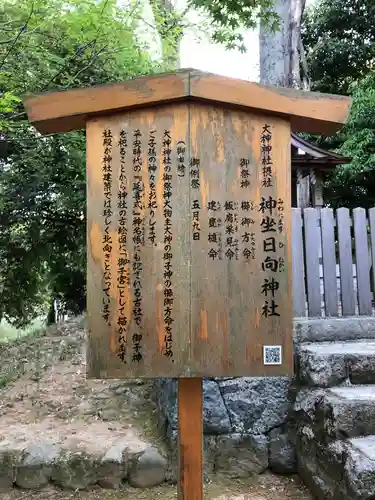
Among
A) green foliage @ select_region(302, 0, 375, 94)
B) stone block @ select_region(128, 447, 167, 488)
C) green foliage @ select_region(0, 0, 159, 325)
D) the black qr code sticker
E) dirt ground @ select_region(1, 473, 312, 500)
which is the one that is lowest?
dirt ground @ select_region(1, 473, 312, 500)

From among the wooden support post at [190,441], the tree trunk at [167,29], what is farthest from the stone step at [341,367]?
the tree trunk at [167,29]

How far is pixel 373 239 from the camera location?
14.9ft

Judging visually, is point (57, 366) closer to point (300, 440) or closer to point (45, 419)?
point (45, 419)

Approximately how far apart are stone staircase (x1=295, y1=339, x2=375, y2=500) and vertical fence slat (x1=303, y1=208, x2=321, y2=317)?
416mm

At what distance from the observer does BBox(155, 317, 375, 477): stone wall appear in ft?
13.1

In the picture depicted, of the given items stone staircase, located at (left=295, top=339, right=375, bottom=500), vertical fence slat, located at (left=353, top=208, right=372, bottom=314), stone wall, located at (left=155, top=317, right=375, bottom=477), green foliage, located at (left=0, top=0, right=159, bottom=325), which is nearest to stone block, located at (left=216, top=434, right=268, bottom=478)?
stone wall, located at (left=155, top=317, right=375, bottom=477)

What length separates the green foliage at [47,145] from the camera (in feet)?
14.6

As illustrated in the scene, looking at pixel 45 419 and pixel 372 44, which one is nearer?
pixel 45 419

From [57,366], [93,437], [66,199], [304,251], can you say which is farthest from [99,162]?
[66,199]

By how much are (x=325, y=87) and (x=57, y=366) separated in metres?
12.1

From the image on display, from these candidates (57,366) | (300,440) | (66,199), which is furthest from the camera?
(66,199)

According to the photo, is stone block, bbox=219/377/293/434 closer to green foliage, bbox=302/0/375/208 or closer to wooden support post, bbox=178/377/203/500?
wooden support post, bbox=178/377/203/500

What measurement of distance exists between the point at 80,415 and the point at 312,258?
2.89m

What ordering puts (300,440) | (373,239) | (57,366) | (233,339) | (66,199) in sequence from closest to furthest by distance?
(233,339) → (300,440) → (373,239) → (57,366) → (66,199)
